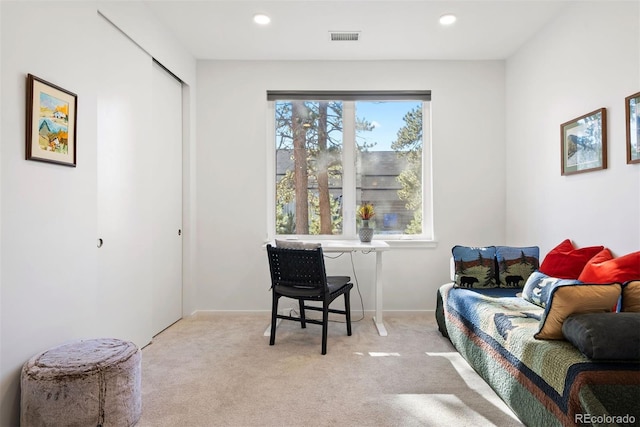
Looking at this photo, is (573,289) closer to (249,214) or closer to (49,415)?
(49,415)


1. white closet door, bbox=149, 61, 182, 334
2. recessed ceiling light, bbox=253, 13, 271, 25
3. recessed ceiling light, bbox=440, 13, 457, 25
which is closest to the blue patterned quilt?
recessed ceiling light, bbox=440, 13, 457, 25

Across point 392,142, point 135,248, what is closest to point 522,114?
point 392,142

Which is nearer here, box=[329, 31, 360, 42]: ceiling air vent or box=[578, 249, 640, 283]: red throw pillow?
box=[578, 249, 640, 283]: red throw pillow

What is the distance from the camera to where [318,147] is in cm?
399

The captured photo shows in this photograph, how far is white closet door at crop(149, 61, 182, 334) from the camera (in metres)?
3.19

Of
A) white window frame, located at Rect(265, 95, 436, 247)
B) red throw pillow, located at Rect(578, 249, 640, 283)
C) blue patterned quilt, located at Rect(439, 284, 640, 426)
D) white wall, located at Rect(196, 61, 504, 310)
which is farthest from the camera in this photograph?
white window frame, located at Rect(265, 95, 436, 247)

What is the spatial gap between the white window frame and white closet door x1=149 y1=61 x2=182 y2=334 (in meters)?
0.91

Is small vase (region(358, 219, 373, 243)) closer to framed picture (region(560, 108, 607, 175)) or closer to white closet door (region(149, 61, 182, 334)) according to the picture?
framed picture (region(560, 108, 607, 175))

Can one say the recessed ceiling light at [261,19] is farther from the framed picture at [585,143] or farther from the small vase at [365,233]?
the framed picture at [585,143]

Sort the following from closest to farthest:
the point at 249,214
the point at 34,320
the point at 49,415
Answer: the point at 49,415, the point at 34,320, the point at 249,214

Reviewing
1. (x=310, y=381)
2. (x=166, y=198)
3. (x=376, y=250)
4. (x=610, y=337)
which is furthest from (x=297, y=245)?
(x=610, y=337)

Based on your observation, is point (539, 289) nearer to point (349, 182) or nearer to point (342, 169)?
point (349, 182)

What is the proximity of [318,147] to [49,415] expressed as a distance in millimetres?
3096

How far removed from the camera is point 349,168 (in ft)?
13.0
